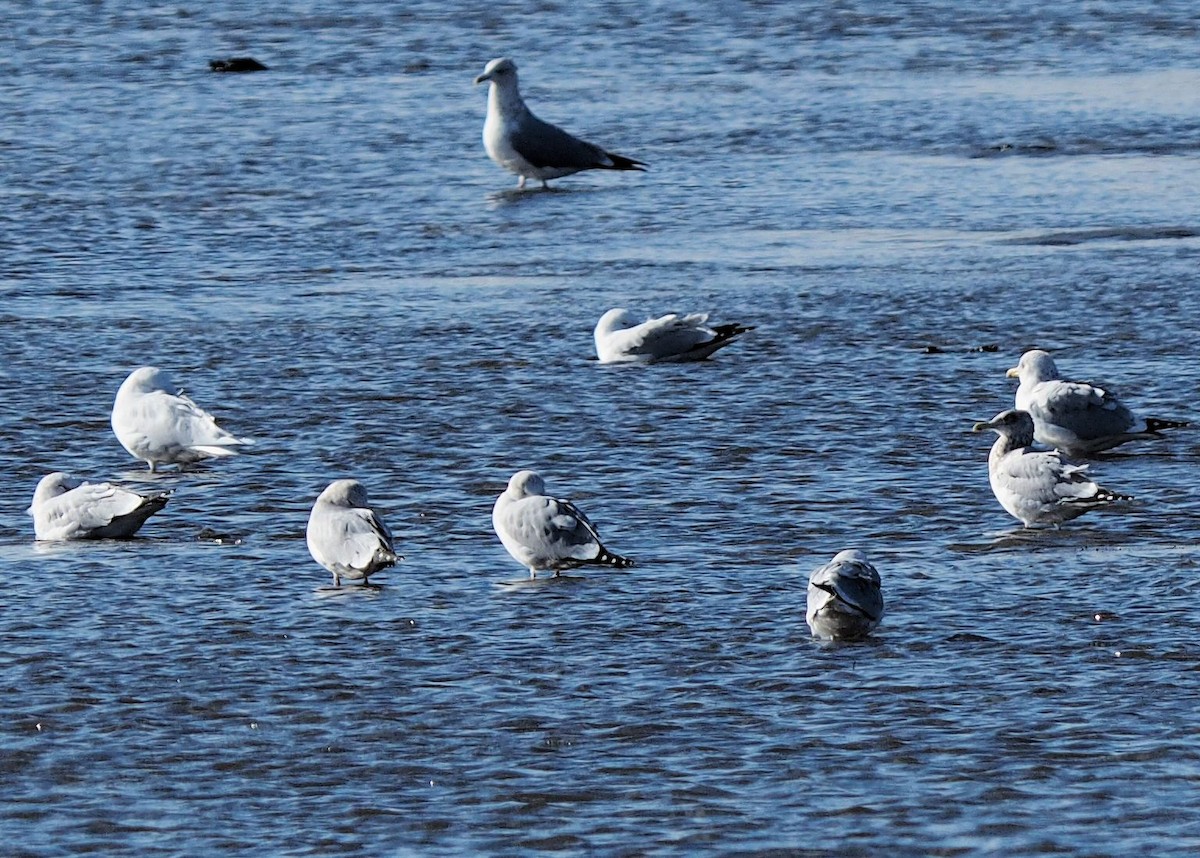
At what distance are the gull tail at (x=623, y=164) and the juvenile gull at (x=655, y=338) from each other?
552cm

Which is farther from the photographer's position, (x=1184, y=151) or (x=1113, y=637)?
(x=1184, y=151)

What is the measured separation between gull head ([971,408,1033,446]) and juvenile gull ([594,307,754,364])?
8.95 ft

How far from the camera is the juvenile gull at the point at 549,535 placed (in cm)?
769

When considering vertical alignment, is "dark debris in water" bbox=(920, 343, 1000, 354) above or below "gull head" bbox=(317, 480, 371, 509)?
below

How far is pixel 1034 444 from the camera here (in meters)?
10.2

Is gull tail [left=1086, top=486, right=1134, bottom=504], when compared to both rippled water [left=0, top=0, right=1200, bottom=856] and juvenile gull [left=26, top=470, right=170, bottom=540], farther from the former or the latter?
juvenile gull [left=26, top=470, right=170, bottom=540]

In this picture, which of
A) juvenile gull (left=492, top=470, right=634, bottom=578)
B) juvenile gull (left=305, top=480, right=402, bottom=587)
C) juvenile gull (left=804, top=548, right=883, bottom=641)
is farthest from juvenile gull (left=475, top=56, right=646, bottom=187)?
juvenile gull (left=804, top=548, right=883, bottom=641)

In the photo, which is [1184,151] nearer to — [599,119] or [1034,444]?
[599,119]

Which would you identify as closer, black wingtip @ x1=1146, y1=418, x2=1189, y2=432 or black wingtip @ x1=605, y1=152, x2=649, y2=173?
black wingtip @ x1=1146, y1=418, x2=1189, y2=432

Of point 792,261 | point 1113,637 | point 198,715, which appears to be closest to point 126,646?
point 198,715

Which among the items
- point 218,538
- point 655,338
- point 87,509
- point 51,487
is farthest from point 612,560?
point 655,338

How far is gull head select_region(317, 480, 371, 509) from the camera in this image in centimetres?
796

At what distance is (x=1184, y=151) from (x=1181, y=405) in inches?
278

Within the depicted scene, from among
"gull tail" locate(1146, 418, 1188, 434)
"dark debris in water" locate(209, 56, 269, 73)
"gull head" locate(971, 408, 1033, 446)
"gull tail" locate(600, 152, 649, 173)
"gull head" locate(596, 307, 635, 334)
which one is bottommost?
"gull tail" locate(600, 152, 649, 173)
